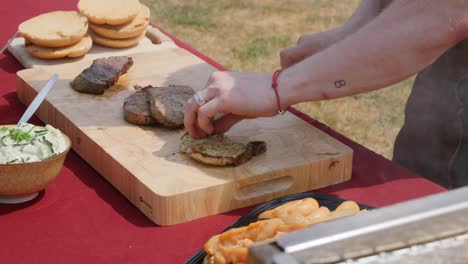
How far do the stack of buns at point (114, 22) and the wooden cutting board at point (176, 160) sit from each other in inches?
15.5

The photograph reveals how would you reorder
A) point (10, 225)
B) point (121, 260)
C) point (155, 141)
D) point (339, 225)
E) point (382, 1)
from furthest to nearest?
1. point (382, 1)
2. point (155, 141)
3. point (10, 225)
4. point (121, 260)
5. point (339, 225)

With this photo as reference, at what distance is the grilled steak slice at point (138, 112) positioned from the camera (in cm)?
219

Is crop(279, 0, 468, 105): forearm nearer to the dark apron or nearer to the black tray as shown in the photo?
the black tray

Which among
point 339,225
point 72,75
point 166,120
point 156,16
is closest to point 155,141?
point 166,120

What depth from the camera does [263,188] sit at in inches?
78.3

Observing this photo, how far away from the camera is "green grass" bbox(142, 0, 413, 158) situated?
526 cm

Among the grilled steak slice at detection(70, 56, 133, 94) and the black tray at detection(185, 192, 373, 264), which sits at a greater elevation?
the grilled steak slice at detection(70, 56, 133, 94)

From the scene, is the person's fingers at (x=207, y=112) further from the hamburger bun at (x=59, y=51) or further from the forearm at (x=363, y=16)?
the hamburger bun at (x=59, y=51)

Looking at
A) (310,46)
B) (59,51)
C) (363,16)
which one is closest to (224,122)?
(310,46)

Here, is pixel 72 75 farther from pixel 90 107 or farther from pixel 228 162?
pixel 228 162

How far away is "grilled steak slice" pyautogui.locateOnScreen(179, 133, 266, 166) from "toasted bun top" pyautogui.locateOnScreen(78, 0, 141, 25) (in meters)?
0.87

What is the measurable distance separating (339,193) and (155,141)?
522 mm

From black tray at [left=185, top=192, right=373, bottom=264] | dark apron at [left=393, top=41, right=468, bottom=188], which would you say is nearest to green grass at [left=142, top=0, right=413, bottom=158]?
dark apron at [left=393, top=41, right=468, bottom=188]

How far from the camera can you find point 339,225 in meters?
0.97
